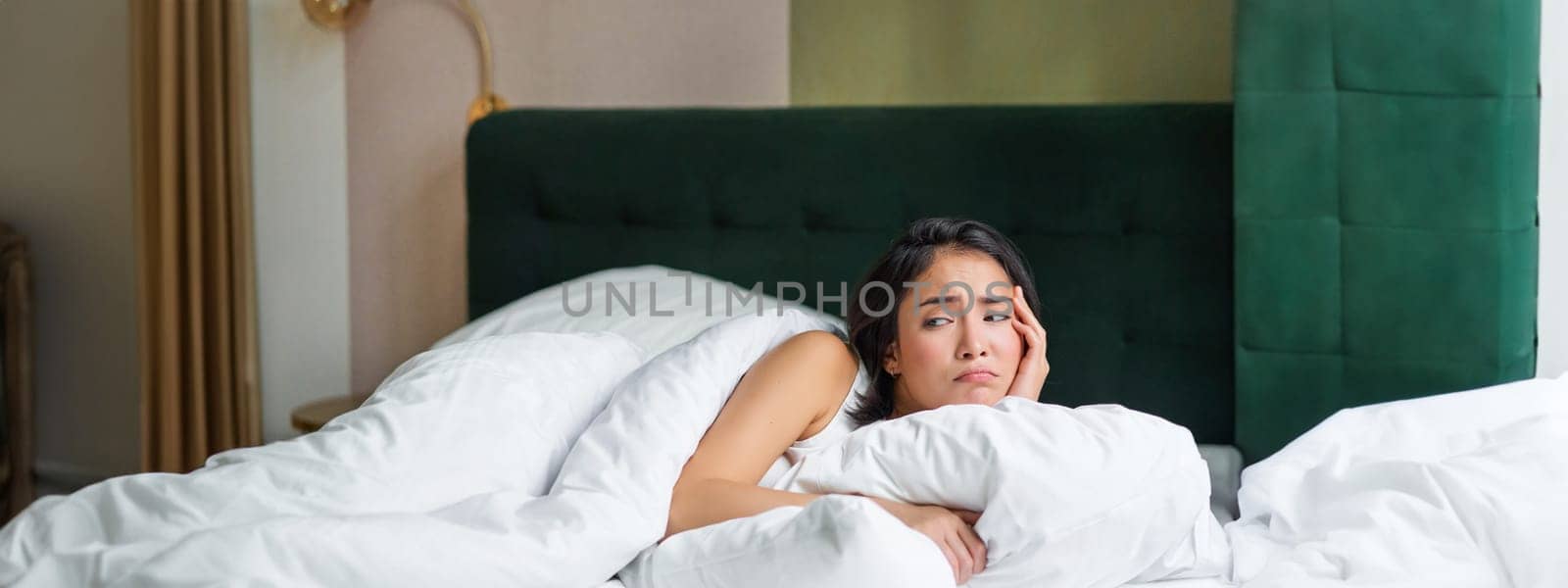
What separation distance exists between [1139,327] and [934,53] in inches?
25.1

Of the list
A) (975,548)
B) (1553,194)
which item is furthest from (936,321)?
(1553,194)

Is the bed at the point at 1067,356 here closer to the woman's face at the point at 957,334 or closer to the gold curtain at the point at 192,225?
the woman's face at the point at 957,334

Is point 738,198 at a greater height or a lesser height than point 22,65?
lesser

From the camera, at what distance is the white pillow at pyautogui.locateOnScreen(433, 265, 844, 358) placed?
86.8 inches

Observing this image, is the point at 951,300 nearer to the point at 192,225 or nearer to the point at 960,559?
the point at 960,559

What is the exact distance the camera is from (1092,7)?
7.64 feet

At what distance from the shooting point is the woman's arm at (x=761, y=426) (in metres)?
1.43

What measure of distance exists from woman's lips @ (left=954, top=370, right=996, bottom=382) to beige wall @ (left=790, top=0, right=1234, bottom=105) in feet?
2.82

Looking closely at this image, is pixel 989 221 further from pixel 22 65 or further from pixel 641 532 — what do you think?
pixel 22 65

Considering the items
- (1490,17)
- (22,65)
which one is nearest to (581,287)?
(1490,17)

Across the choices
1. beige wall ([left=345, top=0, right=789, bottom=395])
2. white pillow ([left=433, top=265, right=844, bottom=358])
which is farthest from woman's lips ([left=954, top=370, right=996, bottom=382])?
beige wall ([left=345, top=0, right=789, bottom=395])

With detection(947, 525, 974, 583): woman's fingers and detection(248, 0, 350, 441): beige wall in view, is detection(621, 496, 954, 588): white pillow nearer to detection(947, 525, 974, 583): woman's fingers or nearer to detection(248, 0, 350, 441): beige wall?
detection(947, 525, 974, 583): woman's fingers

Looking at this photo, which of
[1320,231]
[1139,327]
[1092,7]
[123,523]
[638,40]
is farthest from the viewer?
Answer: [638,40]

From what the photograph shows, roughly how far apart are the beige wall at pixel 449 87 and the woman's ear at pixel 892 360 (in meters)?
1.00
